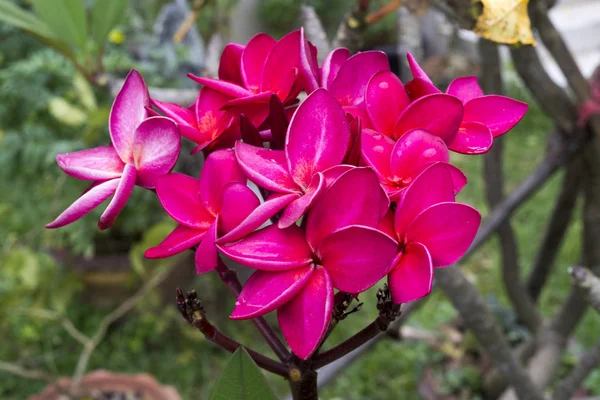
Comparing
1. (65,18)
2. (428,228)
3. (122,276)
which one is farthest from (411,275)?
(122,276)

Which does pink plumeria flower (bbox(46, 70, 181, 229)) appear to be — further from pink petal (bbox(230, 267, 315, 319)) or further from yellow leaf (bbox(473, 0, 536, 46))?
yellow leaf (bbox(473, 0, 536, 46))

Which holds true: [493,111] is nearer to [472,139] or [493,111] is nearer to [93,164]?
[472,139]

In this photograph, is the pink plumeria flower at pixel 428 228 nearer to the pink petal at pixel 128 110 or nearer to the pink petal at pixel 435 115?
the pink petal at pixel 435 115

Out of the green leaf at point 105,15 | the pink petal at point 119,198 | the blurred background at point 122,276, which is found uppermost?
the pink petal at point 119,198

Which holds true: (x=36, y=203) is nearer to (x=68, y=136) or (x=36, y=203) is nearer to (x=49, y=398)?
(x=68, y=136)

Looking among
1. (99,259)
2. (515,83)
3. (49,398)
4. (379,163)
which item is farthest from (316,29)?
(515,83)

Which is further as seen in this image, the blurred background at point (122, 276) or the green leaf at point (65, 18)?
the blurred background at point (122, 276)

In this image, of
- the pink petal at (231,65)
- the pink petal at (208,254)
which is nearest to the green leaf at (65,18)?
the pink petal at (231,65)

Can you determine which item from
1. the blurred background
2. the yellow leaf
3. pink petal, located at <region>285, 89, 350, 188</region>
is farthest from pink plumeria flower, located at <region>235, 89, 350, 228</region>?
the blurred background

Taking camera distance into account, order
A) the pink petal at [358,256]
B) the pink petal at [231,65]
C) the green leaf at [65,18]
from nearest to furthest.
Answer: the pink petal at [358,256] < the pink petal at [231,65] < the green leaf at [65,18]
